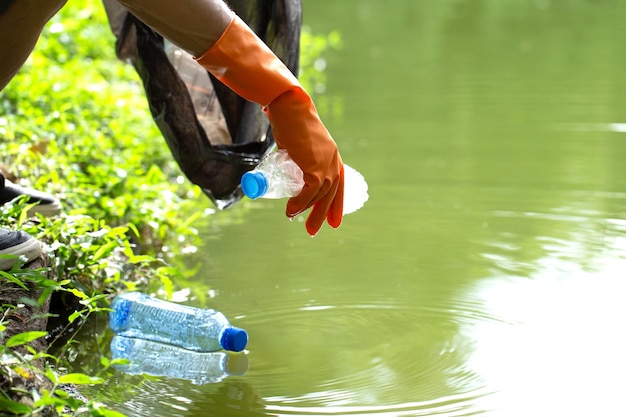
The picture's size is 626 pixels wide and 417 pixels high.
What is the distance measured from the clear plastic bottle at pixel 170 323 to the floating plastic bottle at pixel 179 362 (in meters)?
0.02

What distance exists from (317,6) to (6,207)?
410 inches

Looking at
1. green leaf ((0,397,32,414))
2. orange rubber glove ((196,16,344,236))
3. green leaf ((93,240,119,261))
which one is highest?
orange rubber glove ((196,16,344,236))

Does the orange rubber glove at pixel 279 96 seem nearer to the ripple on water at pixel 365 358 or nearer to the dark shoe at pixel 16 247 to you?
the ripple on water at pixel 365 358

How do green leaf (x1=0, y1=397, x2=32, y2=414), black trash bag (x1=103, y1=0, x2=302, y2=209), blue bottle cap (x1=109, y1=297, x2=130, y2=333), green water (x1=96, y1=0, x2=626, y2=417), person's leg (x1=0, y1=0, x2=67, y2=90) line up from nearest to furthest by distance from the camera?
green leaf (x1=0, y1=397, x2=32, y2=414) < person's leg (x1=0, y1=0, x2=67, y2=90) < green water (x1=96, y1=0, x2=626, y2=417) < blue bottle cap (x1=109, y1=297, x2=130, y2=333) < black trash bag (x1=103, y1=0, x2=302, y2=209)

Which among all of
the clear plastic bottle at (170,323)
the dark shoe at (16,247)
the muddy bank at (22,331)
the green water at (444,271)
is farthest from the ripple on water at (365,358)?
the dark shoe at (16,247)

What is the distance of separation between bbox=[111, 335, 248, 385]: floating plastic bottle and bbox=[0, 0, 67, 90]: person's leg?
0.88m

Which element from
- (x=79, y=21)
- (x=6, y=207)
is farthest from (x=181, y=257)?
(x=79, y=21)

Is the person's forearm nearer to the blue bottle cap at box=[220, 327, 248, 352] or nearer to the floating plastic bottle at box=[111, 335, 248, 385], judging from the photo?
the blue bottle cap at box=[220, 327, 248, 352]

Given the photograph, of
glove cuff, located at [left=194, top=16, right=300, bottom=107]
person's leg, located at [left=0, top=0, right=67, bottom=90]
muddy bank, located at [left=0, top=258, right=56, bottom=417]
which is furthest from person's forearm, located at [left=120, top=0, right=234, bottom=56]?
muddy bank, located at [left=0, top=258, right=56, bottom=417]

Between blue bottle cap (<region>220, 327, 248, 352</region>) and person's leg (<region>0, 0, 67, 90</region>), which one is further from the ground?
person's leg (<region>0, 0, 67, 90</region>)

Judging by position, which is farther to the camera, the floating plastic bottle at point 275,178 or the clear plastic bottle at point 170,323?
the clear plastic bottle at point 170,323

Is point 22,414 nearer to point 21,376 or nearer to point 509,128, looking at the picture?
point 21,376

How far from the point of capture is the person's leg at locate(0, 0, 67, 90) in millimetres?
2492

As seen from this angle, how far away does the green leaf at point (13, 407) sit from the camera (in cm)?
208
